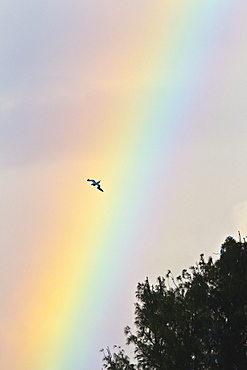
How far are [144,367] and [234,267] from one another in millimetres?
11095

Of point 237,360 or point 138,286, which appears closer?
point 237,360

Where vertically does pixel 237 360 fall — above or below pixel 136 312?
below

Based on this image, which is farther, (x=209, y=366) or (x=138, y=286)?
(x=138, y=286)

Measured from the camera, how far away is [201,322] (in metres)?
95.1

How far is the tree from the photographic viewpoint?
93875 mm

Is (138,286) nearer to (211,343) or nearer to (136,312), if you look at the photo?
(136,312)

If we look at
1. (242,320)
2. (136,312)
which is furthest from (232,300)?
(136,312)

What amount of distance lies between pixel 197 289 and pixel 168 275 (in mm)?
3918

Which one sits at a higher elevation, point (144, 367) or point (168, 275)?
point (168, 275)

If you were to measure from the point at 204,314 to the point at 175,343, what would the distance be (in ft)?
11.0

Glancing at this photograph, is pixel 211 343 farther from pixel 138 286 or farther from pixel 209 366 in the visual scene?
pixel 138 286

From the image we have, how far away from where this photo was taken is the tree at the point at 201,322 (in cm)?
9388

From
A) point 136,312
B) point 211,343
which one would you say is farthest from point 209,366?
point 136,312

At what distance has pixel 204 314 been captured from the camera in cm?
9475
